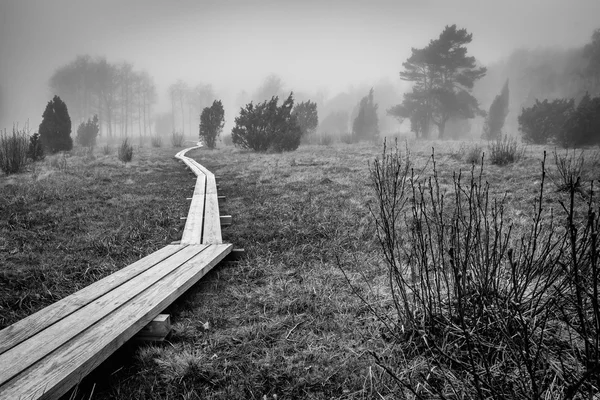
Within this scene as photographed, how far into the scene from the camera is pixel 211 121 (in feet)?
66.2

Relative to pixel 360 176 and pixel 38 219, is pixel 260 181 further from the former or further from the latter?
pixel 38 219

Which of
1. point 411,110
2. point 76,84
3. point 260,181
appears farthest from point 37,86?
point 260,181

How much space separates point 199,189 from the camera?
6.71 meters

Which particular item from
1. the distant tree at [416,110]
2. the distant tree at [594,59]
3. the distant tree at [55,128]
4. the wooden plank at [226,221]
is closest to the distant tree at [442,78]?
the distant tree at [416,110]

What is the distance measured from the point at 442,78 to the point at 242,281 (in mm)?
33286

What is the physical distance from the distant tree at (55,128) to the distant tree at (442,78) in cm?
2799

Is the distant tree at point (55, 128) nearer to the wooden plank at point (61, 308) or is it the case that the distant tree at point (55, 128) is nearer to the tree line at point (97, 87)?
the wooden plank at point (61, 308)

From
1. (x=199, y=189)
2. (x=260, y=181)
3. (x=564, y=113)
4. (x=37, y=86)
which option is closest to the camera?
(x=199, y=189)

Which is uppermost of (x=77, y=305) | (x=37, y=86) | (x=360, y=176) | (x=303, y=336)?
(x=37, y=86)

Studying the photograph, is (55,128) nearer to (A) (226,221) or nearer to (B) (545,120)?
(A) (226,221)

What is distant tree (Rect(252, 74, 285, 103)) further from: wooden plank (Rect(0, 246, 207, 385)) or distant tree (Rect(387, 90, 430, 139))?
wooden plank (Rect(0, 246, 207, 385))

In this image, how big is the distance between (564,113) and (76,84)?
52.2 m

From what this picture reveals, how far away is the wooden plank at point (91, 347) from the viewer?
1354mm

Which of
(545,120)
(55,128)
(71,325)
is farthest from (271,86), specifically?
(71,325)
